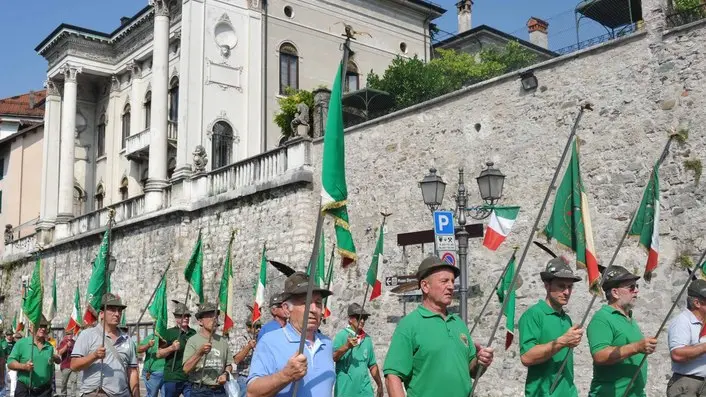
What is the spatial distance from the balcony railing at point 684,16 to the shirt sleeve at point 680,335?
826cm

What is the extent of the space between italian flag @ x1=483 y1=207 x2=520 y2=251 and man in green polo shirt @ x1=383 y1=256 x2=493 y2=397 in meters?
8.19

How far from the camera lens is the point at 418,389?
18.1 ft

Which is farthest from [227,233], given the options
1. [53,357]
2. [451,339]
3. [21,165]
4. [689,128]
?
[21,165]

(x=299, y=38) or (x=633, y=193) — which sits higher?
(x=299, y=38)

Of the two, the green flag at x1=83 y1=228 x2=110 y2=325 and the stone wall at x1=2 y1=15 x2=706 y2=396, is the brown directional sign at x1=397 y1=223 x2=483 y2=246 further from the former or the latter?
the green flag at x1=83 y1=228 x2=110 y2=325

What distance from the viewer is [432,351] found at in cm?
550

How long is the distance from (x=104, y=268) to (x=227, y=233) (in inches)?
408

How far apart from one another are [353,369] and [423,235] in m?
7.93

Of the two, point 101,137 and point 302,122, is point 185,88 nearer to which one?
point 302,122

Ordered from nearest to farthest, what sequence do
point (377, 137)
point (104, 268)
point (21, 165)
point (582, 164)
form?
point (104, 268)
point (582, 164)
point (377, 137)
point (21, 165)

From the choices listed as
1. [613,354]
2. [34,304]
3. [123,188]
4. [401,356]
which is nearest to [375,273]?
[34,304]

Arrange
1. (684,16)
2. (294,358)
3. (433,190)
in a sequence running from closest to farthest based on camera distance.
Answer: (294,358) < (433,190) < (684,16)

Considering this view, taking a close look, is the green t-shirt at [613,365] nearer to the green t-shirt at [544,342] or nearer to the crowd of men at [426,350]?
the crowd of men at [426,350]

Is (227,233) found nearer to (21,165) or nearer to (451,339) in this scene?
(451,339)
